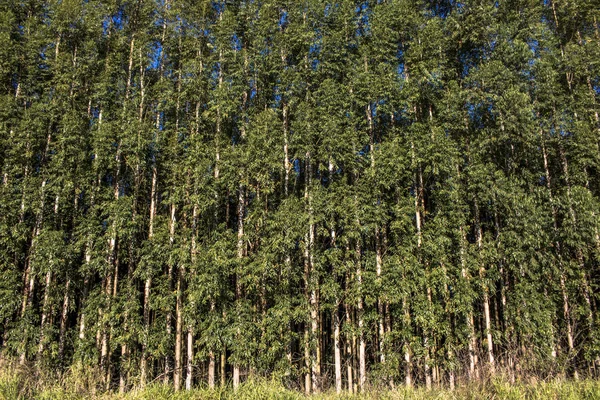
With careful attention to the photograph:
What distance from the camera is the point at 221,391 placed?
6.30m

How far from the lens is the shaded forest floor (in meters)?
5.59

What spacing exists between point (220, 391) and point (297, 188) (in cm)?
760

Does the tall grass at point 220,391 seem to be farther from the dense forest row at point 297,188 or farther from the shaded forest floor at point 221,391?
the dense forest row at point 297,188

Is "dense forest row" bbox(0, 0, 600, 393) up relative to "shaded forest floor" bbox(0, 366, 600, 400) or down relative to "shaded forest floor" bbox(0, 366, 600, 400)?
up

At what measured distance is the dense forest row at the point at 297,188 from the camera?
10.5 meters

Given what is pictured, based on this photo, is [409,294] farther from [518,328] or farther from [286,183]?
[286,183]

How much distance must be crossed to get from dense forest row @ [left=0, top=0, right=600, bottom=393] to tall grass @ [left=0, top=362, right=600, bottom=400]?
3.63m

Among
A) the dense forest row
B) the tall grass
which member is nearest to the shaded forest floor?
the tall grass

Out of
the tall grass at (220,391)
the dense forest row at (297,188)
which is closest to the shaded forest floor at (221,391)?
the tall grass at (220,391)

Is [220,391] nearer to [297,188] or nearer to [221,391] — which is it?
[221,391]

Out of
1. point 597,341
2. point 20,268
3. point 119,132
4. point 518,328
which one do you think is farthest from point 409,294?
point 20,268

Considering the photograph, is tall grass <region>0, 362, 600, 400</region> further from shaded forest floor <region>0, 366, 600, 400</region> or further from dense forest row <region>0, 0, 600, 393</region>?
dense forest row <region>0, 0, 600, 393</region>

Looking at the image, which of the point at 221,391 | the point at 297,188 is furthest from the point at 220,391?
the point at 297,188

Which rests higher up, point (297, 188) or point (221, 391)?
point (297, 188)
